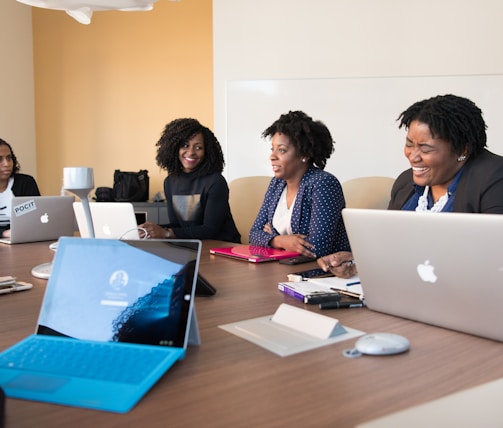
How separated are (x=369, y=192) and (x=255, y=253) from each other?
104 centimetres

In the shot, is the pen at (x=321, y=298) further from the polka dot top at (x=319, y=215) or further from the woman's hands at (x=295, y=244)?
the polka dot top at (x=319, y=215)

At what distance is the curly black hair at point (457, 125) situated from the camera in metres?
1.94

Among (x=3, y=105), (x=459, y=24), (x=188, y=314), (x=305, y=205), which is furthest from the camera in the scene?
(x=3, y=105)

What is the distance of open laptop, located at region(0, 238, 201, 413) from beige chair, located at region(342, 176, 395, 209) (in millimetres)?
1945

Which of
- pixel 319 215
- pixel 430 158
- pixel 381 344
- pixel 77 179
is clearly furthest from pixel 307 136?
pixel 381 344

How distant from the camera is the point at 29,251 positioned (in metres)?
2.30

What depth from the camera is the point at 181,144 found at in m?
3.14

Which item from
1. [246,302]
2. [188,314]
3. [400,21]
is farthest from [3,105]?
[188,314]

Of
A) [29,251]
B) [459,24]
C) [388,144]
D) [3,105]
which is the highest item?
[459,24]

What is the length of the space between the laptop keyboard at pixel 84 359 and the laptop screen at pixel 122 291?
0.02 meters

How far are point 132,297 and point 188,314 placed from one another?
0.12m

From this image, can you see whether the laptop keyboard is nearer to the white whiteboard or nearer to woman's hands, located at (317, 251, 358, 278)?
woman's hands, located at (317, 251, 358, 278)

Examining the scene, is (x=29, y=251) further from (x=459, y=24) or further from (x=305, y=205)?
(x=459, y=24)

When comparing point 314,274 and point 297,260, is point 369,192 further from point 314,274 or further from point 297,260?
point 314,274
